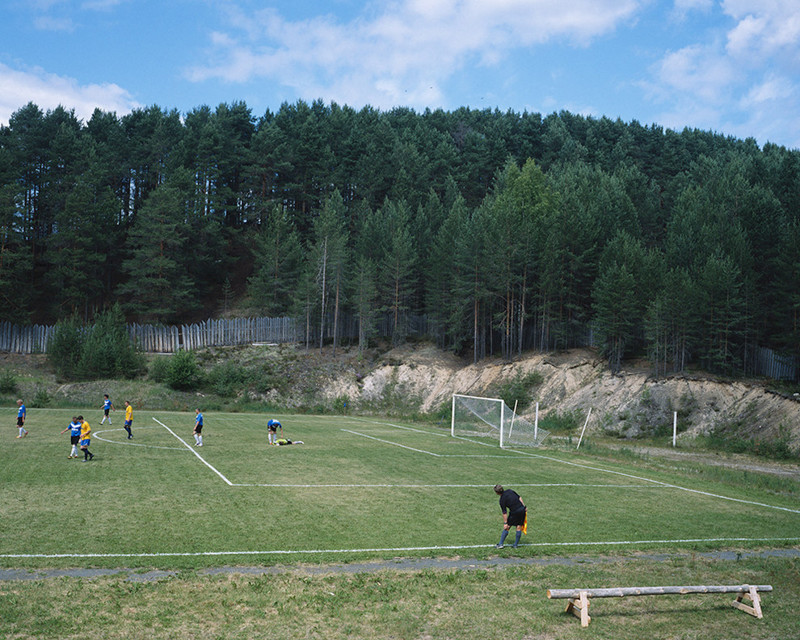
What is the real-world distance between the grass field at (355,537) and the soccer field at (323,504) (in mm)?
96

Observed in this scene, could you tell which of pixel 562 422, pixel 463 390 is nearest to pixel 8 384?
pixel 463 390

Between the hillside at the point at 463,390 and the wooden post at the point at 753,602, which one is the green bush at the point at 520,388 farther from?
the wooden post at the point at 753,602

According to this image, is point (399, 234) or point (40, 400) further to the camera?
point (399, 234)

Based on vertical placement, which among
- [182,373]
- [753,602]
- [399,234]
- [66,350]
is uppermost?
[399,234]

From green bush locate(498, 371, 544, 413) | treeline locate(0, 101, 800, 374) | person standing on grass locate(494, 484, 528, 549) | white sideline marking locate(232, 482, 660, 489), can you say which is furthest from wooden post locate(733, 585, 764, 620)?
green bush locate(498, 371, 544, 413)

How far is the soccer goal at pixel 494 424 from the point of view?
1682 inches

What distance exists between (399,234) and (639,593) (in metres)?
62.7

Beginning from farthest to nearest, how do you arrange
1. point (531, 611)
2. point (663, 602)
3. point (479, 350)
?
point (479, 350), point (663, 602), point (531, 611)

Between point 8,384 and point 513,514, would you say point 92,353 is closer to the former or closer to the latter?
point 8,384

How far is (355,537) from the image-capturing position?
1738 centimetres

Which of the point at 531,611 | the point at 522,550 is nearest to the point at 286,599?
the point at 531,611

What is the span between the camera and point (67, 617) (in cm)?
1118

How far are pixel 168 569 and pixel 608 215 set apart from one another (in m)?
64.7

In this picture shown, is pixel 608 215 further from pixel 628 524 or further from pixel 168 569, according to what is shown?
pixel 168 569
